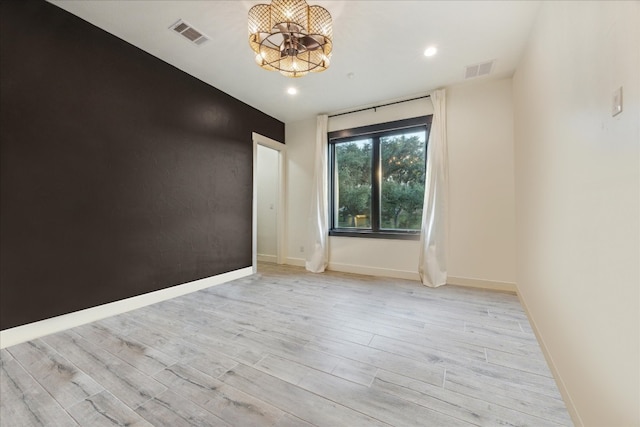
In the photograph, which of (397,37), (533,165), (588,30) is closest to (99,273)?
(397,37)

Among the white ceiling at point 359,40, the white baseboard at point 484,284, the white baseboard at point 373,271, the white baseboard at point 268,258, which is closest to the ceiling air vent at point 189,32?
the white ceiling at point 359,40

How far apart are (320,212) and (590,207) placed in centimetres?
343

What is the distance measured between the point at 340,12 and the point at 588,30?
168 cm

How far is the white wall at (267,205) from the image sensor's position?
17.2ft

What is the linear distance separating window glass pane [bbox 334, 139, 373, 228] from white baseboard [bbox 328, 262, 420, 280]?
27.8 inches

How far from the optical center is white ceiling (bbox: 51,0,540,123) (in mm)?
2084

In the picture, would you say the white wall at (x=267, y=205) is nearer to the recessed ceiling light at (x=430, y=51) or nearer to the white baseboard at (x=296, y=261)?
the white baseboard at (x=296, y=261)

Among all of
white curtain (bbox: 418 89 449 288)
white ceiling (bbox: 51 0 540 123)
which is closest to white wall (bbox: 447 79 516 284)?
white curtain (bbox: 418 89 449 288)

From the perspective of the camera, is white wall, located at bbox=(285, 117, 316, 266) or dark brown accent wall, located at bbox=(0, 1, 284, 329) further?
white wall, located at bbox=(285, 117, 316, 266)

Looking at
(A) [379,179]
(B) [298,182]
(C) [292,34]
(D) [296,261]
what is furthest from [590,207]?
(D) [296,261]

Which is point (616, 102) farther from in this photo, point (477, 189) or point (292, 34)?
point (477, 189)

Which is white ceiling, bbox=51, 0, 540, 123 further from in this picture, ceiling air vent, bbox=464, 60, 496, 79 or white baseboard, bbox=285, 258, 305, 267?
white baseboard, bbox=285, 258, 305, 267

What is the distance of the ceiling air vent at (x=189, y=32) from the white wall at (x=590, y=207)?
9.45ft

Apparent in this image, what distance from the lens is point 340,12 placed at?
6.91 ft
